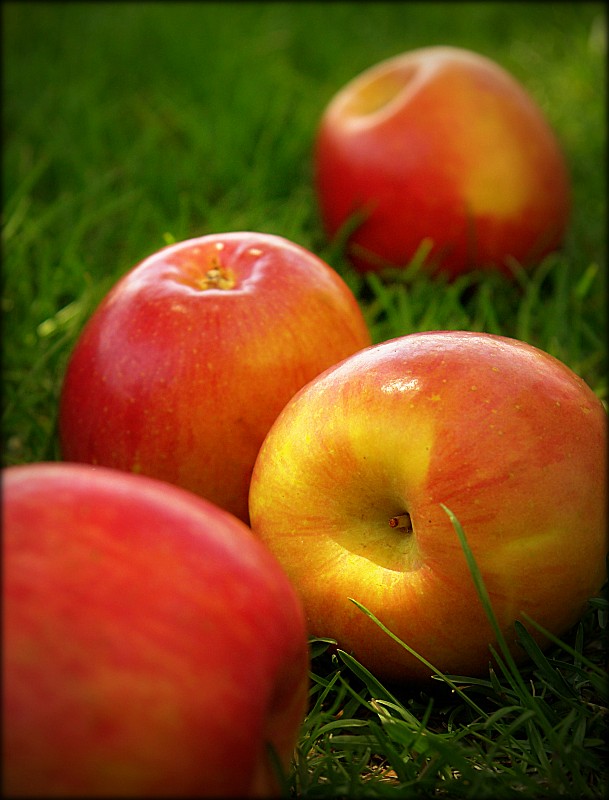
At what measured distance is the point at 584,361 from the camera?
181cm

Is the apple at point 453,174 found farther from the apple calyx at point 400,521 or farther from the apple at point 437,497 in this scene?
the apple calyx at point 400,521

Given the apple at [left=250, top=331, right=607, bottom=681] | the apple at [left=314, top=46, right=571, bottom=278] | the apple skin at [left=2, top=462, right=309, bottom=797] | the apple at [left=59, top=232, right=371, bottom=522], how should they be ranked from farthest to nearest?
the apple at [left=314, top=46, right=571, bottom=278], the apple at [left=59, top=232, right=371, bottom=522], the apple at [left=250, top=331, right=607, bottom=681], the apple skin at [left=2, top=462, right=309, bottom=797]

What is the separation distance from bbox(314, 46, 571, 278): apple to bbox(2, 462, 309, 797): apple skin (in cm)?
134

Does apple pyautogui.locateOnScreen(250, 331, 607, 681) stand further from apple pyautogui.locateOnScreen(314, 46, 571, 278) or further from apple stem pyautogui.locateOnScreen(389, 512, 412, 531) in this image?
apple pyautogui.locateOnScreen(314, 46, 571, 278)

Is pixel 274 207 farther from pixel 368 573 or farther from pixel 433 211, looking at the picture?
pixel 368 573

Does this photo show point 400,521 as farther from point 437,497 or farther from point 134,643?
point 134,643

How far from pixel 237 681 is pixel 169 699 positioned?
6 centimetres

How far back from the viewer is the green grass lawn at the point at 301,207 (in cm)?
104

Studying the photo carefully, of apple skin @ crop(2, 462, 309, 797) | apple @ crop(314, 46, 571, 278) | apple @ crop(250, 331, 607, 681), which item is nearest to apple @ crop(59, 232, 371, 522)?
apple @ crop(250, 331, 607, 681)

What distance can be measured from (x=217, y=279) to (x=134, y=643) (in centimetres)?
71

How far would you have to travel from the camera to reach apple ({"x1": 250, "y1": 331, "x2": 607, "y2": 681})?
103cm

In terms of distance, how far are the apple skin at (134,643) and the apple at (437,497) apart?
244 millimetres

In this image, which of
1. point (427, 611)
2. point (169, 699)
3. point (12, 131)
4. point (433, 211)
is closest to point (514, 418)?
point (427, 611)

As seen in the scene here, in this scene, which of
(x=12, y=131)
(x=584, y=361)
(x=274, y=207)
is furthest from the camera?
(x=12, y=131)
